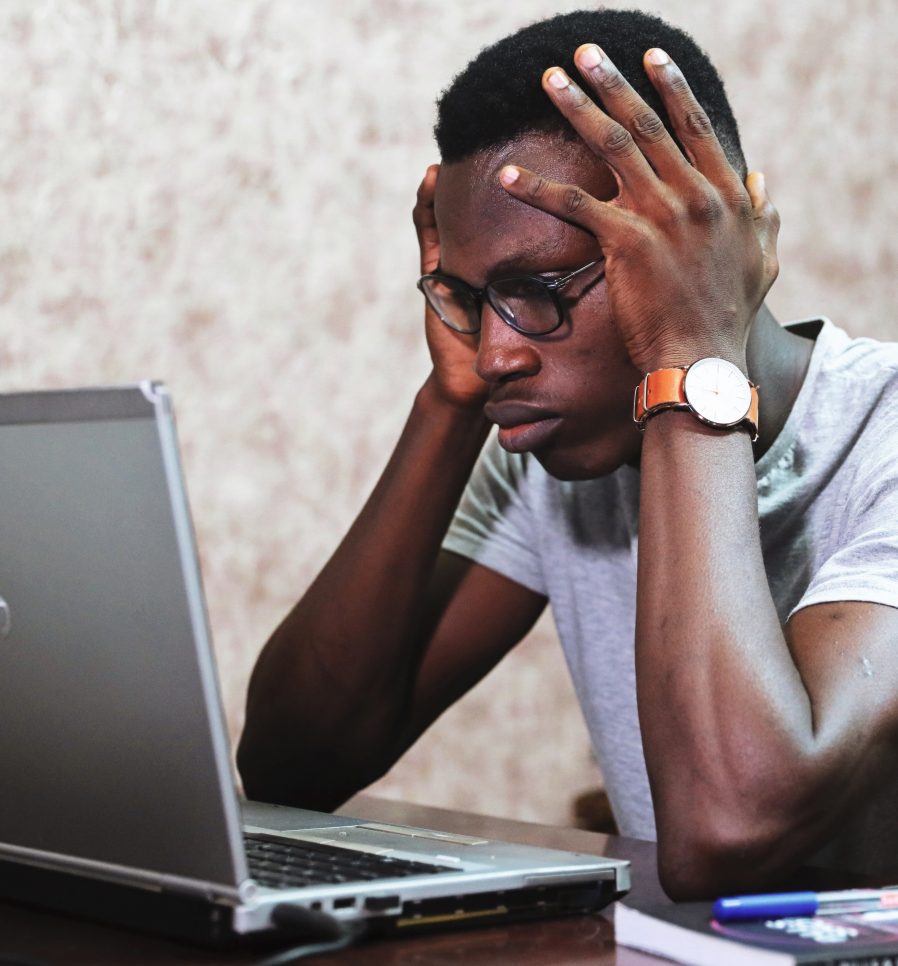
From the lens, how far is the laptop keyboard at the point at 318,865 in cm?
72

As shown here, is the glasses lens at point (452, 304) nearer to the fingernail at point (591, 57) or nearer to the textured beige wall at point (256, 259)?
the fingernail at point (591, 57)

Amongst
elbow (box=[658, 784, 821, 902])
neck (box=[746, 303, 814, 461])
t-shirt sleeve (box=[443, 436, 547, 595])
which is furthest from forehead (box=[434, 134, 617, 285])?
elbow (box=[658, 784, 821, 902])

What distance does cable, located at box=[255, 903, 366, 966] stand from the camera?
2.10ft

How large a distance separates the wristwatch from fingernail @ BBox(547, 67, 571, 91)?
25 centimetres

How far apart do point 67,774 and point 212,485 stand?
106 cm

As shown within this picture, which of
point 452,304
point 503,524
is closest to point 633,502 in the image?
point 503,524

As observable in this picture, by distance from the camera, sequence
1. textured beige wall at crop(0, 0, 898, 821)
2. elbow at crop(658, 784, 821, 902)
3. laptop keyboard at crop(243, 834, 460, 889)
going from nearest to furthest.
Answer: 1. laptop keyboard at crop(243, 834, 460, 889)
2. elbow at crop(658, 784, 821, 902)
3. textured beige wall at crop(0, 0, 898, 821)

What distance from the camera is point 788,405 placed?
1.25 meters

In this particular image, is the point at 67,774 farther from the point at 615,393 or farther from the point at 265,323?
the point at 265,323

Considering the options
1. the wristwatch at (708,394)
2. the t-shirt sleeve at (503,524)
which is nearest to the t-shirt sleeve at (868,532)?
the wristwatch at (708,394)

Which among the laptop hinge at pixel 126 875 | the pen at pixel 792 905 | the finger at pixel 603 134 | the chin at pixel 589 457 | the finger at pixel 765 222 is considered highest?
the finger at pixel 603 134

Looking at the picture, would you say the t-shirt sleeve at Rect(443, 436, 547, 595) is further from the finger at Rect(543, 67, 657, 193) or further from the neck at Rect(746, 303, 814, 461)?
the finger at Rect(543, 67, 657, 193)

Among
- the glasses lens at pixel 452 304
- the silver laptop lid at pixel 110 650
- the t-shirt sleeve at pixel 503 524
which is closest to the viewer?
the silver laptop lid at pixel 110 650

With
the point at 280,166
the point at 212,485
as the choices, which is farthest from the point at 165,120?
the point at 212,485
